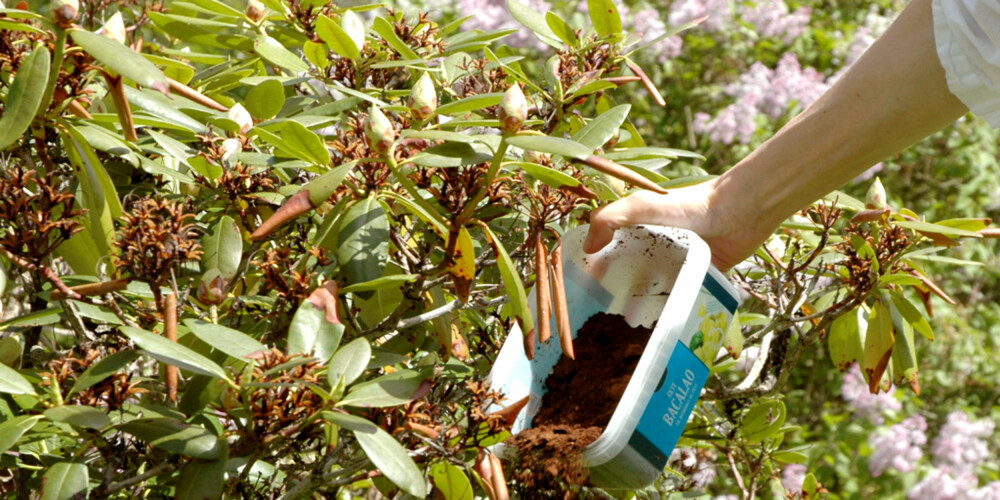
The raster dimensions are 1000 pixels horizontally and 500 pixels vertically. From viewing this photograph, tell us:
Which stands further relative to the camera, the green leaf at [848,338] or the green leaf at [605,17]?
the green leaf at [848,338]

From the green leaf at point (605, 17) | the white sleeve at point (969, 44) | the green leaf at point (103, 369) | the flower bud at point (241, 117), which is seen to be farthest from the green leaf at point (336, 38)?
the white sleeve at point (969, 44)

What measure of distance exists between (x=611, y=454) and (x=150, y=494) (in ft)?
2.13

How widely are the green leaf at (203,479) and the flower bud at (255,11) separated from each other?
896 mm

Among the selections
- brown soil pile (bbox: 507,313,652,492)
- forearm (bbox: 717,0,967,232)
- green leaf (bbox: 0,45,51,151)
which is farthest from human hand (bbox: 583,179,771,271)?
green leaf (bbox: 0,45,51,151)

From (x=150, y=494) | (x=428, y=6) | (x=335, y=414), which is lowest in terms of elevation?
(x=428, y=6)

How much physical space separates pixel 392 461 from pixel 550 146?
376 mm

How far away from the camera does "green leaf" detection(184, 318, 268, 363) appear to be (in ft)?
3.65

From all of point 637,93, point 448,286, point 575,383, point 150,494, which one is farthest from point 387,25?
point 637,93

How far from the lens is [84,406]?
3.54 ft

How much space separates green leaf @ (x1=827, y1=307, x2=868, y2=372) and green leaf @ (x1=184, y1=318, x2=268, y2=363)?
110 centimetres

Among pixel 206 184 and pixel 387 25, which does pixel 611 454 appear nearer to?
pixel 206 184

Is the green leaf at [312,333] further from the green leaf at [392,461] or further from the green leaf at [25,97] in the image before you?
the green leaf at [25,97]

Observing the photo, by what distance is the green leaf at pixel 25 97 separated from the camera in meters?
1.11

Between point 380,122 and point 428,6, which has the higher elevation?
point 380,122
